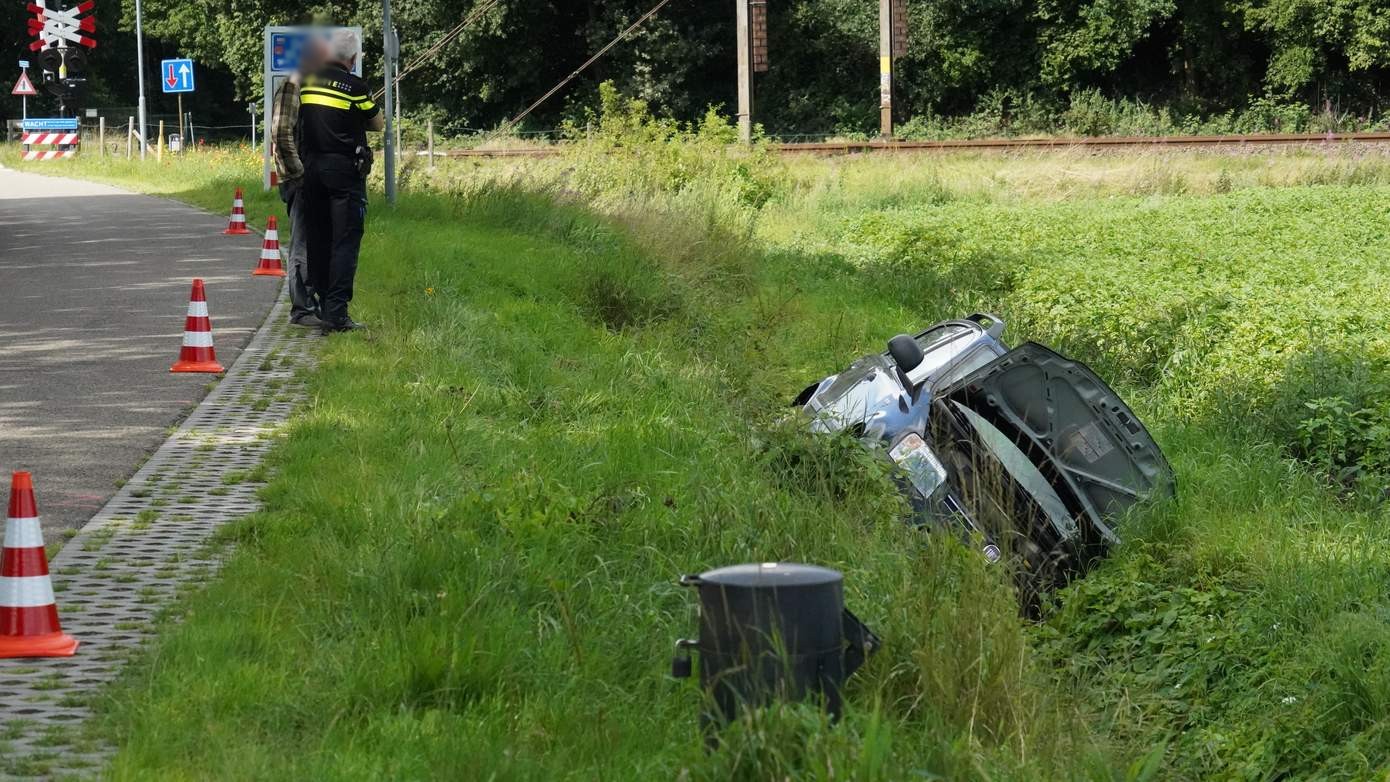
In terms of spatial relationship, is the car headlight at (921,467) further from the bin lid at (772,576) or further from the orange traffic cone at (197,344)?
the orange traffic cone at (197,344)

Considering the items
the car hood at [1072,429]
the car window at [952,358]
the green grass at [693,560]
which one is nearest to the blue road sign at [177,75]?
the green grass at [693,560]

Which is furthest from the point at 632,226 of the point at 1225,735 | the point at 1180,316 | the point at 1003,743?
the point at 1003,743

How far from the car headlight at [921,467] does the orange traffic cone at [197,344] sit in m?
4.34

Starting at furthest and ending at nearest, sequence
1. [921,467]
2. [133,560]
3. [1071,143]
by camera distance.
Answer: [1071,143] < [921,467] < [133,560]

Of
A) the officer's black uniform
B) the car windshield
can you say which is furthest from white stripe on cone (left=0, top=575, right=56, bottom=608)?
the officer's black uniform

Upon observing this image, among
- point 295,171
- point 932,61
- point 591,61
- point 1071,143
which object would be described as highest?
point 932,61

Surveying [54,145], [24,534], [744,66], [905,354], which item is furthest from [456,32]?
[24,534]

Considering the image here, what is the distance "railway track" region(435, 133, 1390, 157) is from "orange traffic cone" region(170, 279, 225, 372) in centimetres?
2344

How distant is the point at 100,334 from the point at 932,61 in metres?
49.5

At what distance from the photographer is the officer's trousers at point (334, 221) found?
11.8 m

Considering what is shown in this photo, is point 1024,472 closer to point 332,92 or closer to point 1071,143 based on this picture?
point 332,92

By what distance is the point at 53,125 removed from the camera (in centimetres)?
4688

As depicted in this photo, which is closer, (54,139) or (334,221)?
(334,221)

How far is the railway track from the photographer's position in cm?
3447
